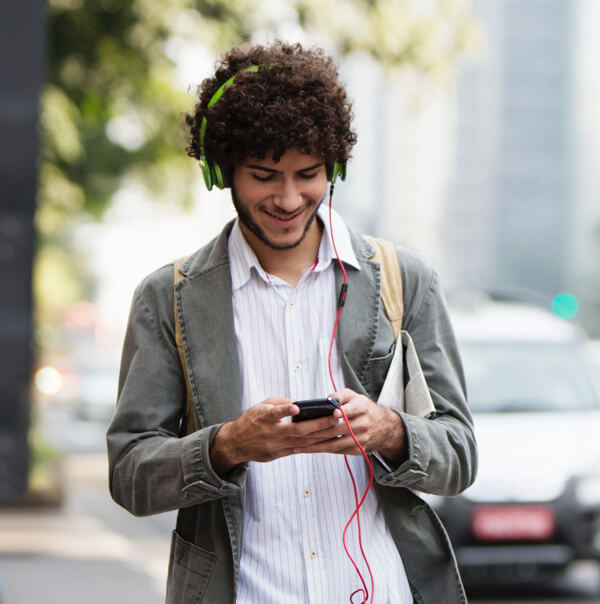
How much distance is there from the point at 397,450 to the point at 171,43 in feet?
25.5

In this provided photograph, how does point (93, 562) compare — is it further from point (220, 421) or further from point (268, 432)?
point (268, 432)

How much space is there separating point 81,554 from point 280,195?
7.85 meters

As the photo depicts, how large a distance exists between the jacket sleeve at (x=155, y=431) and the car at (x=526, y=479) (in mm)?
4779

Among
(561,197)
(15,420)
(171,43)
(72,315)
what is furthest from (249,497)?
(561,197)

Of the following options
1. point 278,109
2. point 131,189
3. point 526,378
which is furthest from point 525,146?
point 278,109

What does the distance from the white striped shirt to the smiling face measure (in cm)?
10

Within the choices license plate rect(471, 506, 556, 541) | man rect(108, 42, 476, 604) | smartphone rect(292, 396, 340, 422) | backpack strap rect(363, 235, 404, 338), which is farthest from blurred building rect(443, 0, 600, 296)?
smartphone rect(292, 396, 340, 422)

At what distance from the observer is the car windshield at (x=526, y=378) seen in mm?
8203

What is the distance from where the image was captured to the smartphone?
2074mm

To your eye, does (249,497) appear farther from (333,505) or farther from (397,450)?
(397,450)

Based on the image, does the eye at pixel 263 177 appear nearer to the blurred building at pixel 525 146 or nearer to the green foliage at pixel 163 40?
the green foliage at pixel 163 40

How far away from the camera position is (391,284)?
2461 mm

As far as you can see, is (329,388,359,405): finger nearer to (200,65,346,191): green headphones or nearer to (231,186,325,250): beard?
(231,186,325,250): beard

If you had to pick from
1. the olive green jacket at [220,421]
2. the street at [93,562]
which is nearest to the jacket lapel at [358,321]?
the olive green jacket at [220,421]
